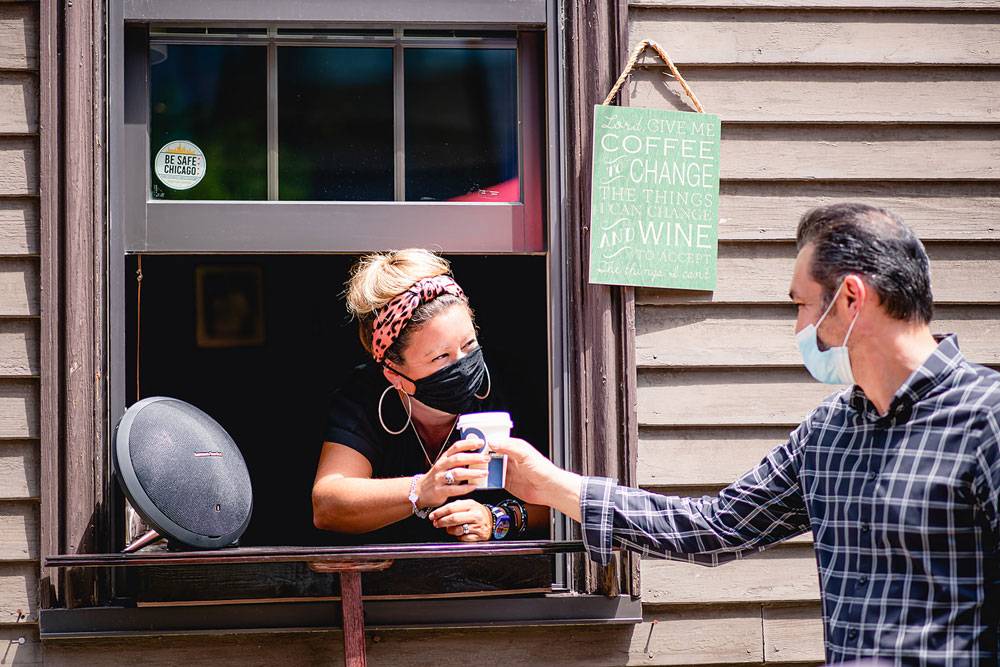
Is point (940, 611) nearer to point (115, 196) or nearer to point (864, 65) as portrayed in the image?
point (864, 65)

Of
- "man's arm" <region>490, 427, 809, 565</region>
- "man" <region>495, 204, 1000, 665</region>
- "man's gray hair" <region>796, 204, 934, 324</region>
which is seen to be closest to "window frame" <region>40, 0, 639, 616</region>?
"man's arm" <region>490, 427, 809, 565</region>

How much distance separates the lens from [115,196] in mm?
2391

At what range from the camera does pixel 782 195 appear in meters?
2.54

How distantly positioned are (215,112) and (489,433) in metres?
1.32

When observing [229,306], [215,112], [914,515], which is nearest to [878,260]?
[914,515]

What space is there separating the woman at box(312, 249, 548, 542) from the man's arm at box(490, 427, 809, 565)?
354 mm

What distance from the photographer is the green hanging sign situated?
2434 millimetres

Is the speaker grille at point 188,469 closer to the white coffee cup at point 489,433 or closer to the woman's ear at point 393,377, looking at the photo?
the woman's ear at point 393,377

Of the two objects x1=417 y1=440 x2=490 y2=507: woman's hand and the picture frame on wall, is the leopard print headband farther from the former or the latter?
the picture frame on wall

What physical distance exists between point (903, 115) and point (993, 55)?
34 centimetres

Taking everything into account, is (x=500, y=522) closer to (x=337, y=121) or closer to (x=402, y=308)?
(x=402, y=308)

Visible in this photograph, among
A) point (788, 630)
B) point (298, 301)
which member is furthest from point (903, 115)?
point (298, 301)

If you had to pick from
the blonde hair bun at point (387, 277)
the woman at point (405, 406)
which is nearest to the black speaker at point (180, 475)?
the woman at point (405, 406)

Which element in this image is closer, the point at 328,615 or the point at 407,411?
the point at 328,615
